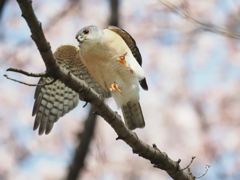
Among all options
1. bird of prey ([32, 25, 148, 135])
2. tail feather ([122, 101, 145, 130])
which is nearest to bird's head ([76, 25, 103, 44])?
bird of prey ([32, 25, 148, 135])

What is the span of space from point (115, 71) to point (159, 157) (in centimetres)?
143

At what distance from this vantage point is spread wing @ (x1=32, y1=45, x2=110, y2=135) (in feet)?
18.0

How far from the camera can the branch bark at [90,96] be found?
119 inches

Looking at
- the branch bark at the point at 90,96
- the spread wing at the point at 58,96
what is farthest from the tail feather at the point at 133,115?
the branch bark at the point at 90,96

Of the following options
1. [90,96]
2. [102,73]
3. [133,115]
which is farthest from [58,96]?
[90,96]

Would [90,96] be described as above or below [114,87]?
below

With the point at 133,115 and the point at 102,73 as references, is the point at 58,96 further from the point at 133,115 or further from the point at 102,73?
the point at 133,115

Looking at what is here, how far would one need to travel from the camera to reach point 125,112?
539cm

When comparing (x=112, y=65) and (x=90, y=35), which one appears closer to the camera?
(x=90, y=35)

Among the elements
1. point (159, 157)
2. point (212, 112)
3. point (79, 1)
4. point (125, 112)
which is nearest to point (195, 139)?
point (212, 112)

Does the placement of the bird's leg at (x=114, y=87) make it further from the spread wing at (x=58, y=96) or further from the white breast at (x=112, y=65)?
the spread wing at (x=58, y=96)

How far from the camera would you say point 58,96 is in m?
5.76

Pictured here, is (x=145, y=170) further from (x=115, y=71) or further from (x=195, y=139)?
(x=115, y=71)

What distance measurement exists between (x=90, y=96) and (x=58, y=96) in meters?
2.20
